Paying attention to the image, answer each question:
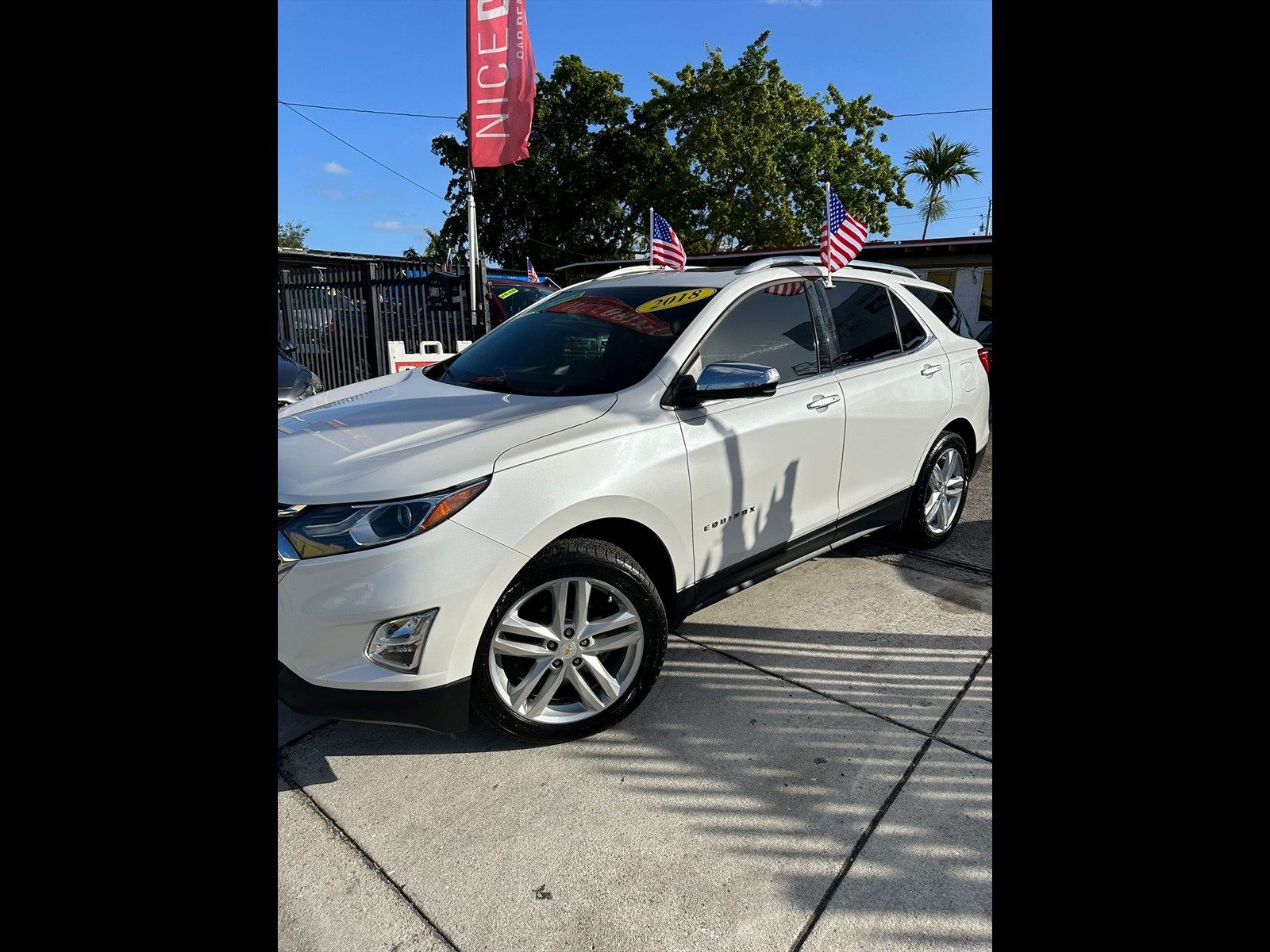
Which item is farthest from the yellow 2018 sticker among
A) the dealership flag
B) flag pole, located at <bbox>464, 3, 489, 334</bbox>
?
flag pole, located at <bbox>464, 3, 489, 334</bbox>

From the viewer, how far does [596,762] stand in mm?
2650

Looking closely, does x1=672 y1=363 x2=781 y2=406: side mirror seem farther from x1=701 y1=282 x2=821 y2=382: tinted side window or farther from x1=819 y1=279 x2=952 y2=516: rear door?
x1=819 y1=279 x2=952 y2=516: rear door

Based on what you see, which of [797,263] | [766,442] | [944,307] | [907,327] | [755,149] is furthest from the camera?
[755,149]

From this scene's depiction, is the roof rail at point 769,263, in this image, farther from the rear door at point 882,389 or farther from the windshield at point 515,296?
the windshield at point 515,296

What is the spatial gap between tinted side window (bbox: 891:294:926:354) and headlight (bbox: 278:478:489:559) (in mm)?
2861

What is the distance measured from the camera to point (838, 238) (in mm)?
4988

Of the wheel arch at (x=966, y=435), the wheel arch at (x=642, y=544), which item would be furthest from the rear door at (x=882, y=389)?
the wheel arch at (x=642, y=544)

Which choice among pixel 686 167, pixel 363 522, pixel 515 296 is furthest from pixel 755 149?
pixel 363 522

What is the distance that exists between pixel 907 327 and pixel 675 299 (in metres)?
1.57

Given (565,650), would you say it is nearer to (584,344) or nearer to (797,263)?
(584,344)
